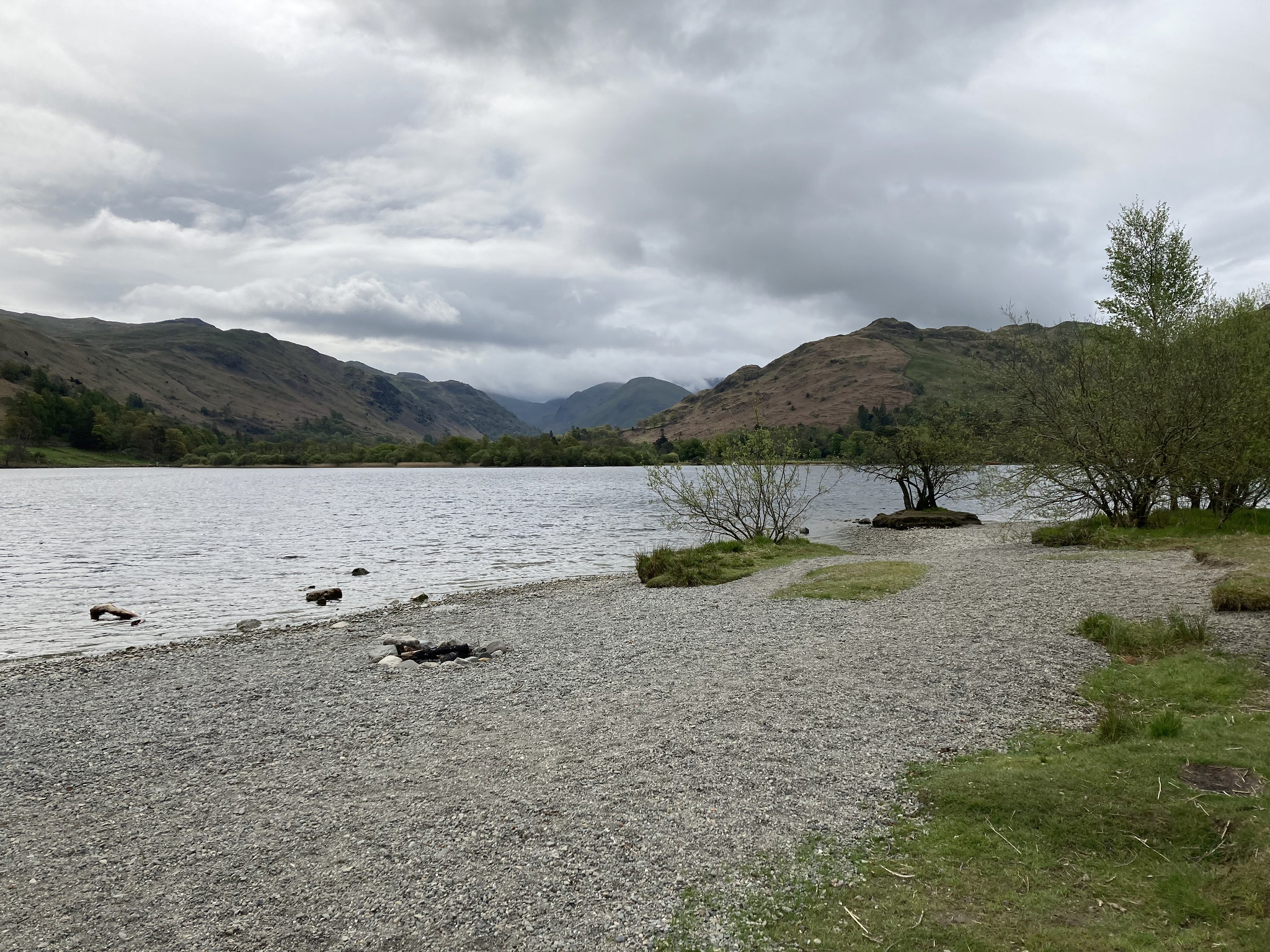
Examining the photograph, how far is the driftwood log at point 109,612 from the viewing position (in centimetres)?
2747

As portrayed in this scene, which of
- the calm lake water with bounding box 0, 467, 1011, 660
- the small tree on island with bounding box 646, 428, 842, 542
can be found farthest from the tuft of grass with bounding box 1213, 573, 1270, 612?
the calm lake water with bounding box 0, 467, 1011, 660

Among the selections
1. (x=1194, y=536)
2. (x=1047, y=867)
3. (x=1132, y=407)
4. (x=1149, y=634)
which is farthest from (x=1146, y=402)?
(x=1047, y=867)

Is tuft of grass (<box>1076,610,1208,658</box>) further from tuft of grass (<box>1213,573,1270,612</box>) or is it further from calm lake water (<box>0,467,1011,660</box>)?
calm lake water (<box>0,467,1011,660</box>)

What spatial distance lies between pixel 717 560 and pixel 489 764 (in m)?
23.4

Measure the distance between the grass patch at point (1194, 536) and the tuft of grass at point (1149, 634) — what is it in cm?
409

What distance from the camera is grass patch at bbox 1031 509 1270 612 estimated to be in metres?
22.9

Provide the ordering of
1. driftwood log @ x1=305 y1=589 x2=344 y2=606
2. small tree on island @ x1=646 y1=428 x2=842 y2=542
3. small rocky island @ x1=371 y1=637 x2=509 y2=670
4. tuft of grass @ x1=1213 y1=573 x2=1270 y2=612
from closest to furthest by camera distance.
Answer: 1. tuft of grass @ x1=1213 y1=573 x2=1270 y2=612
2. small rocky island @ x1=371 y1=637 x2=509 y2=670
3. driftwood log @ x1=305 y1=589 x2=344 y2=606
4. small tree on island @ x1=646 y1=428 x2=842 y2=542

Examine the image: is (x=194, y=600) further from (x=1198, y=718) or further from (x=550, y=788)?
(x=1198, y=718)

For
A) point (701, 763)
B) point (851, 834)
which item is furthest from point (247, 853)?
point (851, 834)

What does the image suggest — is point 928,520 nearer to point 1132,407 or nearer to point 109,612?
point 1132,407

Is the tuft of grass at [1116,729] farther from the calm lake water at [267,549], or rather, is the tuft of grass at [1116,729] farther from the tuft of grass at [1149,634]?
the calm lake water at [267,549]

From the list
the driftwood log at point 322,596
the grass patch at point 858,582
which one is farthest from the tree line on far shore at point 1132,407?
the driftwood log at point 322,596

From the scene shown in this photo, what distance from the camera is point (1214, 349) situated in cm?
2933

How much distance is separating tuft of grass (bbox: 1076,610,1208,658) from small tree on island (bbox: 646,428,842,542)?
2366 cm
